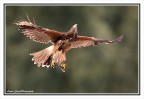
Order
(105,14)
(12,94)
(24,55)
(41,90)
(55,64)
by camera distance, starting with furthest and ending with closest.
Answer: (105,14) → (24,55) → (41,90) → (12,94) → (55,64)

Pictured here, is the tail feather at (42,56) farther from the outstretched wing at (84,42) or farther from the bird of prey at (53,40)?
the outstretched wing at (84,42)

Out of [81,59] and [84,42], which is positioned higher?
[84,42]

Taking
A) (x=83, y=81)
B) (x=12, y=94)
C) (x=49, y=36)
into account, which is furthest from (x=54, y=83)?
(x=49, y=36)

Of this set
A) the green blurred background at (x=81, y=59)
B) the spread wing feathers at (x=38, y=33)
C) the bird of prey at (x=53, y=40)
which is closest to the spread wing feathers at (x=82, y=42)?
the bird of prey at (x=53, y=40)

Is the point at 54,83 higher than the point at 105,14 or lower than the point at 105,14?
lower

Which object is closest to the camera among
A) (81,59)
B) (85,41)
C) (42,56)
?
(42,56)

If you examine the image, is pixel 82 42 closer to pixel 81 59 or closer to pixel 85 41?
pixel 85 41

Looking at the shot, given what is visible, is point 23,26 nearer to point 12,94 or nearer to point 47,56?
point 47,56

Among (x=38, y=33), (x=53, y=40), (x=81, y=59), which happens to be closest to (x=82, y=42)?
(x=53, y=40)
